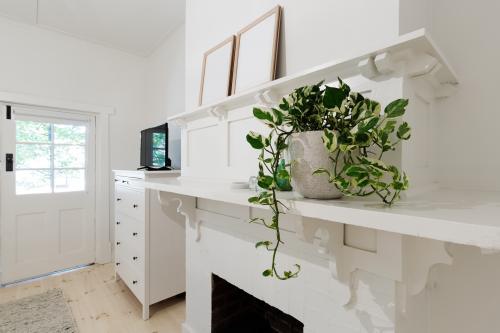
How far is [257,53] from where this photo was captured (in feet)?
3.89

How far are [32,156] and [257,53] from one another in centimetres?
283

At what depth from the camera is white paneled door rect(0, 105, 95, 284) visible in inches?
97.8

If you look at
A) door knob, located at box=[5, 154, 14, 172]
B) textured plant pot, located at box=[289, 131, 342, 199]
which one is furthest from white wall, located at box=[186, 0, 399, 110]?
door knob, located at box=[5, 154, 14, 172]

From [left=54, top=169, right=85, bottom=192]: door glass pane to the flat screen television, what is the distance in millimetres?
979

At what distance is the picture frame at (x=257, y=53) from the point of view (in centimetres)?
110

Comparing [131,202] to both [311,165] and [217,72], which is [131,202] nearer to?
[217,72]

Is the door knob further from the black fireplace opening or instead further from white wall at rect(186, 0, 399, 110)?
Result: the black fireplace opening

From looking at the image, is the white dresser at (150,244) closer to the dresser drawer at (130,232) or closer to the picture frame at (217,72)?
the dresser drawer at (130,232)

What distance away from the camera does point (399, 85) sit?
685 millimetres

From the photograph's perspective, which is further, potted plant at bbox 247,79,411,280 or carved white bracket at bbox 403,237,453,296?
carved white bracket at bbox 403,237,453,296

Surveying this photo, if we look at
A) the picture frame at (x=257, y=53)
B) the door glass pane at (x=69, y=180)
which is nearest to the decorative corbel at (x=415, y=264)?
the picture frame at (x=257, y=53)

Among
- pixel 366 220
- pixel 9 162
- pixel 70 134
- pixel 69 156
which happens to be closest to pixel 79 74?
pixel 70 134

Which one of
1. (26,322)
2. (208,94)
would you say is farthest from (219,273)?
(26,322)

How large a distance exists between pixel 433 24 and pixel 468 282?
0.91 meters
